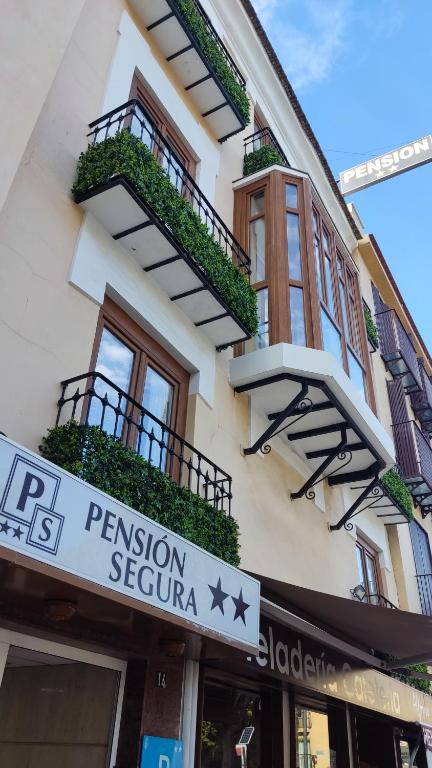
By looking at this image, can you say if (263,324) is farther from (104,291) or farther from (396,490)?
(396,490)

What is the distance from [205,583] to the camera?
467 cm

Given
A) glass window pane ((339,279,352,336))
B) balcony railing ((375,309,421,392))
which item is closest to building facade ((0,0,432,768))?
glass window pane ((339,279,352,336))

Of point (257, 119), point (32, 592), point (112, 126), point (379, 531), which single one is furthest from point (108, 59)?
point (379, 531)

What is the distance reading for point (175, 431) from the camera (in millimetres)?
7188

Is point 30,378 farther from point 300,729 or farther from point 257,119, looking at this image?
point 257,119

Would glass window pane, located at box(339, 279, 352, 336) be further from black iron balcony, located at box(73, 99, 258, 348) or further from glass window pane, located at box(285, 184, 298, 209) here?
black iron balcony, located at box(73, 99, 258, 348)

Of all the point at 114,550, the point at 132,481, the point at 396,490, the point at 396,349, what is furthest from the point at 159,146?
the point at 396,349

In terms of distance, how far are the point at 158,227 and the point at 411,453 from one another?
36.2 feet

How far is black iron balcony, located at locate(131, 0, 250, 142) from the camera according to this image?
8852 millimetres

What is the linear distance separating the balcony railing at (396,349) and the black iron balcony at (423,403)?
0.81 metres

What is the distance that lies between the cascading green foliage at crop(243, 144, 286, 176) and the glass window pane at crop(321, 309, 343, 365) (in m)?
3.03

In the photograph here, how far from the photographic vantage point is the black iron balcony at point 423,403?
19312 millimetres

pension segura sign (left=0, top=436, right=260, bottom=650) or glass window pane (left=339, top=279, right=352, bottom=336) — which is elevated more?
glass window pane (left=339, top=279, right=352, bottom=336)

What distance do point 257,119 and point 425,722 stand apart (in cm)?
1198
